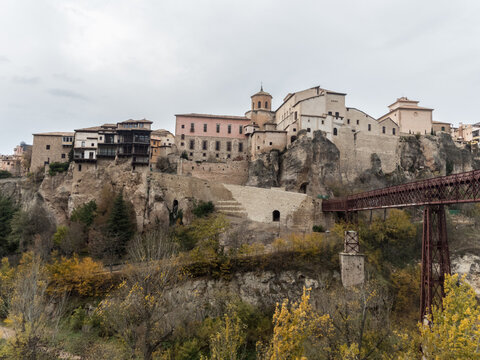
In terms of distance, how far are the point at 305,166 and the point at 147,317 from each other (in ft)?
117

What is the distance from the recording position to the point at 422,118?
207ft

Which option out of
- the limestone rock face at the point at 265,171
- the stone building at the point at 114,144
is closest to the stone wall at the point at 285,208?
the limestone rock face at the point at 265,171

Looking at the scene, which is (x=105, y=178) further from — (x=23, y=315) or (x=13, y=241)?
(x=23, y=315)

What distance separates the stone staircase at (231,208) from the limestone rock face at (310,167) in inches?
411

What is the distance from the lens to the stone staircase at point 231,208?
41969 mm

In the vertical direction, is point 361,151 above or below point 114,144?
above

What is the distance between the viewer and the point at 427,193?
859 inches

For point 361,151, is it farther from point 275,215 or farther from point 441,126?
point 441,126

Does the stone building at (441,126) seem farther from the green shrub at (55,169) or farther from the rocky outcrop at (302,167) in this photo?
the green shrub at (55,169)

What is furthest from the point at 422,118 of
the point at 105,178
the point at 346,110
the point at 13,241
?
the point at 13,241

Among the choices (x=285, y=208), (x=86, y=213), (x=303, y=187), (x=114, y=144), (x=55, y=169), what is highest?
(x=114, y=144)

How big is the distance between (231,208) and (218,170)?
40.2 ft

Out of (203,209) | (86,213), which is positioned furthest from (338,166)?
(86,213)

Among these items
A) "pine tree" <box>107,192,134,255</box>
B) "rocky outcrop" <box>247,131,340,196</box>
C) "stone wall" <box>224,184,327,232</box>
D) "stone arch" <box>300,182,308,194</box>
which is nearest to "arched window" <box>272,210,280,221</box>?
"stone wall" <box>224,184,327,232</box>
